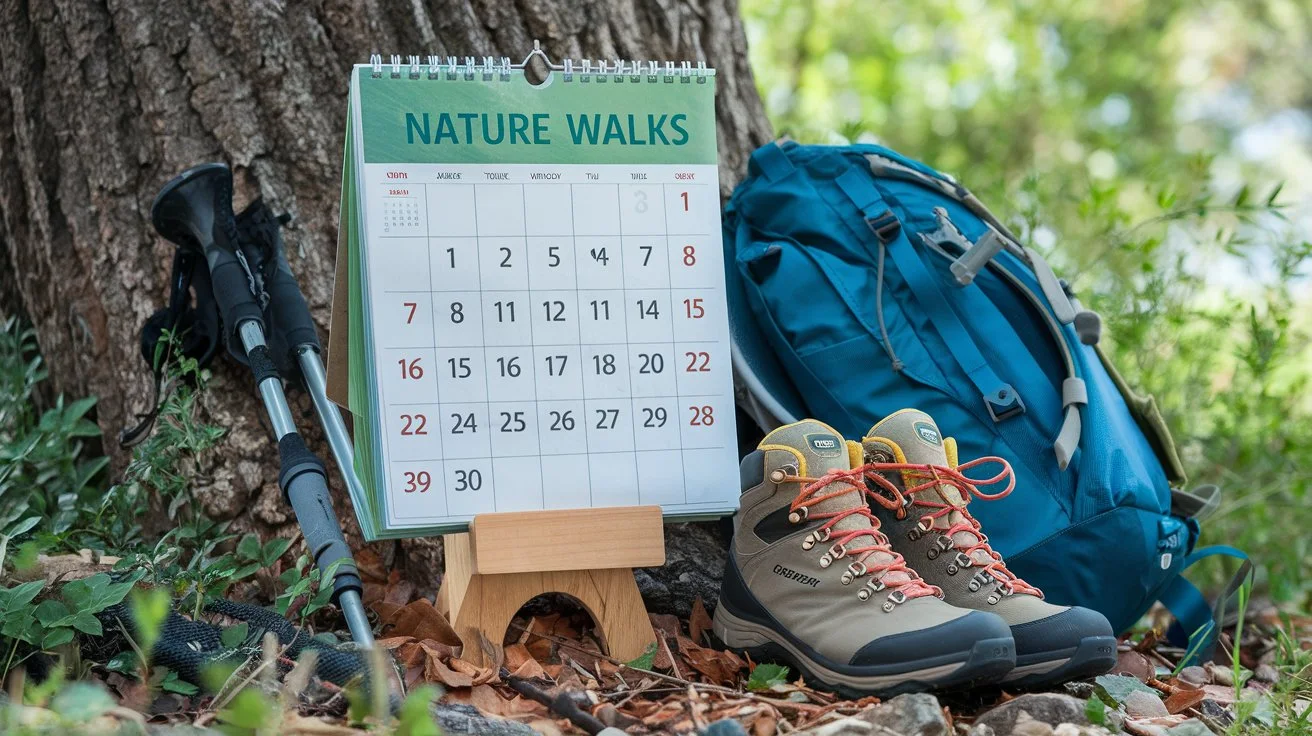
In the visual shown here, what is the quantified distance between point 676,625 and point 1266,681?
1.46 metres

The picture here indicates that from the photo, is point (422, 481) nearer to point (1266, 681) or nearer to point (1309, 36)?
point (1266, 681)

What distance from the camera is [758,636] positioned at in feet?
7.00

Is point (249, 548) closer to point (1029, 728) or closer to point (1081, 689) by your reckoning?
point (1029, 728)

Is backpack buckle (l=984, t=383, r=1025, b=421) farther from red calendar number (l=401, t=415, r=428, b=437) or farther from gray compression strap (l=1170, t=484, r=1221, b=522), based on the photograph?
red calendar number (l=401, t=415, r=428, b=437)

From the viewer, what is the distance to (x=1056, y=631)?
6.44 feet

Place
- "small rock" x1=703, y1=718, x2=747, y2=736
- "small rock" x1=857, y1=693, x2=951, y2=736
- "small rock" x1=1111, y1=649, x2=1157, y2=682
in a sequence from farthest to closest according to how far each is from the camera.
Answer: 1. "small rock" x1=1111, y1=649, x2=1157, y2=682
2. "small rock" x1=857, y1=693, x2=951, y2=736
3. "small rock" x1=703, y1=718, x2=747, y2=736

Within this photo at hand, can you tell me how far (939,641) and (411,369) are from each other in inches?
39.7

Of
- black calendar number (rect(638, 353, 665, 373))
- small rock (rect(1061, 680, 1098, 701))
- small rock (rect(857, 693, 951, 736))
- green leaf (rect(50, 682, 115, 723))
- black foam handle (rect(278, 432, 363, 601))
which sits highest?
black calendar number (rect(638, 353, 665, 373))

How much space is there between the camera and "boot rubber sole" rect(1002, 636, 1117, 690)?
1.95 metres

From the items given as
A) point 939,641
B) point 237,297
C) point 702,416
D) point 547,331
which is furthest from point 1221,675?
point 237,297

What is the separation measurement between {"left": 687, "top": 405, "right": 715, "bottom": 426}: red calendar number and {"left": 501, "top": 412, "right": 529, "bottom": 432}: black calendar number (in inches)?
12.4

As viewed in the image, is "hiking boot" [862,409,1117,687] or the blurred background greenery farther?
the blurred background greenery

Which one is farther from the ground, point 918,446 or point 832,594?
point 918,446

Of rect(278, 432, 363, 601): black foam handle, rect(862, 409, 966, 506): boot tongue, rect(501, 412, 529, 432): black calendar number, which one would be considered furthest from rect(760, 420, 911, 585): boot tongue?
rect(278, 432, 363, 601): black foam handle
